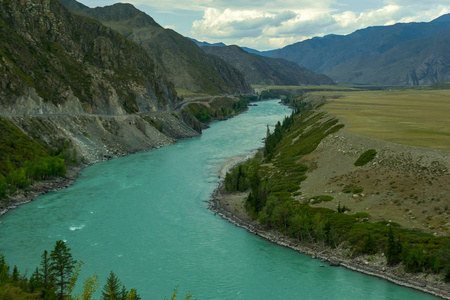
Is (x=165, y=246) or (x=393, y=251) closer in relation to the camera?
(x=393, y=251)

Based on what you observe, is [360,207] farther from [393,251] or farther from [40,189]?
[40,189]

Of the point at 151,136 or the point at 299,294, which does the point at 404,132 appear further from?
the point at 151,136

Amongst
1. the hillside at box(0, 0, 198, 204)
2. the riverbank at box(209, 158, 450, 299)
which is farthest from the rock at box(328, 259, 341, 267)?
the hillside at box(0, 0, 198, 204)

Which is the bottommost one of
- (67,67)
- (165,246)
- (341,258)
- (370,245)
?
(341,258)

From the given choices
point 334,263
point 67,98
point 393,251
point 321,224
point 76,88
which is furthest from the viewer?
point 76,88

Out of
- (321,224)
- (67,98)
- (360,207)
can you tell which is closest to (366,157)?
(360,207)

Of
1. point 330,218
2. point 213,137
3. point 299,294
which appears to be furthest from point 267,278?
point 213,137

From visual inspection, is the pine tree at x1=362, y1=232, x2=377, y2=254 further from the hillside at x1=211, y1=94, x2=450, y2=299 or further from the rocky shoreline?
the rocky shoreline
